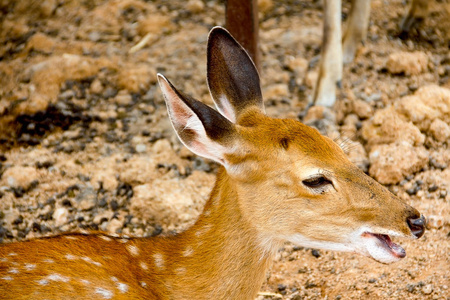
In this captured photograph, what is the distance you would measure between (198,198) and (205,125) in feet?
6.04

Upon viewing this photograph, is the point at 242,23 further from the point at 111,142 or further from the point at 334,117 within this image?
the point at 111,142

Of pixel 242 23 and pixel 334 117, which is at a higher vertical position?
pixel 242 23

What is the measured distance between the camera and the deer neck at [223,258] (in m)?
3.28

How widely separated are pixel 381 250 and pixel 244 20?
2339mm

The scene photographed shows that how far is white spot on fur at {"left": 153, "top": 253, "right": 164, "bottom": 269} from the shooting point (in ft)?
11.2

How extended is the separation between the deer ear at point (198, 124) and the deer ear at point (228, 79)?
0.45m

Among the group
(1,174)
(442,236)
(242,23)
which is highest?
(242,23)

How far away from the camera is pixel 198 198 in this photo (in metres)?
4.75

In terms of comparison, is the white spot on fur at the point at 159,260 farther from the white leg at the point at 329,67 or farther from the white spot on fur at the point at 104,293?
the white leg at the point at 329,67

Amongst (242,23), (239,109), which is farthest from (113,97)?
(239,109)

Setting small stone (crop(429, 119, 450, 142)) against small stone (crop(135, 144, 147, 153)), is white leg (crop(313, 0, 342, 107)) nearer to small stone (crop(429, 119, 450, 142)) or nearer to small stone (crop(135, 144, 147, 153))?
small stone (crop(429, 119, 450, 142))

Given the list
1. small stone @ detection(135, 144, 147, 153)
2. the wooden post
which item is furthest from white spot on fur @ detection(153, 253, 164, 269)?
the wooden post

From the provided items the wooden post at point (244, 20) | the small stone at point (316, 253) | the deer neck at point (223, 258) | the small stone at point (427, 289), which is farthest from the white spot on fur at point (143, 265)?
the wooden post at point (244, 20)

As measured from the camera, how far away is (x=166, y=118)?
5402 mm
